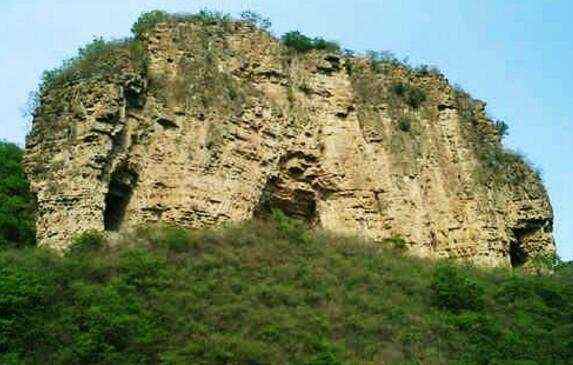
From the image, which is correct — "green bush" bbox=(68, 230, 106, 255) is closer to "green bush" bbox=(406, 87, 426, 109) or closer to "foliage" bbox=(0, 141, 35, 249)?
"foliage" bbox=(0, 141, 35, 249)

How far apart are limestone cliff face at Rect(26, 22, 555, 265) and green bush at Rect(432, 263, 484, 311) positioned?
15.1 feet

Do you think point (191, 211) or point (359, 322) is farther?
point (191, 211)

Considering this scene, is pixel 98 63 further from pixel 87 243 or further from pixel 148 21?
pixel 87 243

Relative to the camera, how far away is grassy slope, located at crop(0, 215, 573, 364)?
1496cm

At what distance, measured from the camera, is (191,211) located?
2125 centimetres

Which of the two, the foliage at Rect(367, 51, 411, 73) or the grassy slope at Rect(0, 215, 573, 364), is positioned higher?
the foliage at Rect(367, 51, 411, 73)

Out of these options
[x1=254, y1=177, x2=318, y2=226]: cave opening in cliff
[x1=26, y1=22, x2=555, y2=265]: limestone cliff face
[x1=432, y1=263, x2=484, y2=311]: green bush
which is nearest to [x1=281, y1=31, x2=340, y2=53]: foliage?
[x1=26, y1=22, x2=555, y2=265]: limestone cliff face

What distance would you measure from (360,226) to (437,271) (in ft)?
14.3

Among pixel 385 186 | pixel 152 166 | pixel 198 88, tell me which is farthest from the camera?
pixel 385 186

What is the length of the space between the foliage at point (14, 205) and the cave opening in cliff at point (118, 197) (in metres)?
2.13

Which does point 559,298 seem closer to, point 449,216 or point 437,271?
point 437,271

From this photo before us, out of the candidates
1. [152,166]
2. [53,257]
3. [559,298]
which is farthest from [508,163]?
[53,257]

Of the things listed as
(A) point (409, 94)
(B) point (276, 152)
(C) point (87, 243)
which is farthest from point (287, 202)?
(C) point (87, 243)

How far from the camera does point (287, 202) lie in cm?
2450
